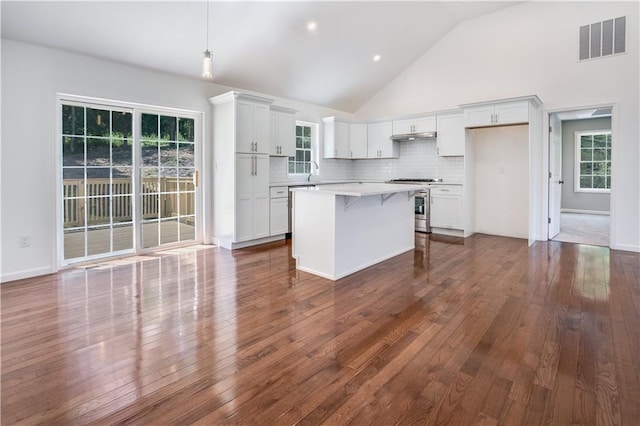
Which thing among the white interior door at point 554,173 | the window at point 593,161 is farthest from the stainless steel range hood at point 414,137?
the window at point 593,161

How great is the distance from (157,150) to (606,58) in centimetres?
665

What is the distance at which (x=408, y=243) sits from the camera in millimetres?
5230

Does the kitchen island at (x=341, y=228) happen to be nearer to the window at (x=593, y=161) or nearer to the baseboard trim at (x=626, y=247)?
the baseboard trim at (x=626, y=247)

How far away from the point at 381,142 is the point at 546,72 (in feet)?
9.94

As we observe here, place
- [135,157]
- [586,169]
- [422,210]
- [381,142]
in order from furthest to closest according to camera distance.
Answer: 1. [586,169]
2. [381,142]
3. [422,210]
4. [135,157]

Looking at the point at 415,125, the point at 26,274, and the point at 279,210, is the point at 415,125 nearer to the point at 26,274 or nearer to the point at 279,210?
the point at 279,210

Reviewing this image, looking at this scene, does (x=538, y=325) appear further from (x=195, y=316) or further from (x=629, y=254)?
(x=629, y=254)

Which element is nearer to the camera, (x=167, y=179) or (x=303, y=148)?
(x=167, y=179)

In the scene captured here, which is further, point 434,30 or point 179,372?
point 434,30

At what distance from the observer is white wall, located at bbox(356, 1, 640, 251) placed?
5.09m

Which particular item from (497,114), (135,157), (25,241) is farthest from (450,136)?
(25,241)

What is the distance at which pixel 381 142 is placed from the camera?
747 centimetres

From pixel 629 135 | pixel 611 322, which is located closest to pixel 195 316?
pixel 611 322

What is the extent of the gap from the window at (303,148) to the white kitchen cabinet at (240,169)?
1.34 meters
